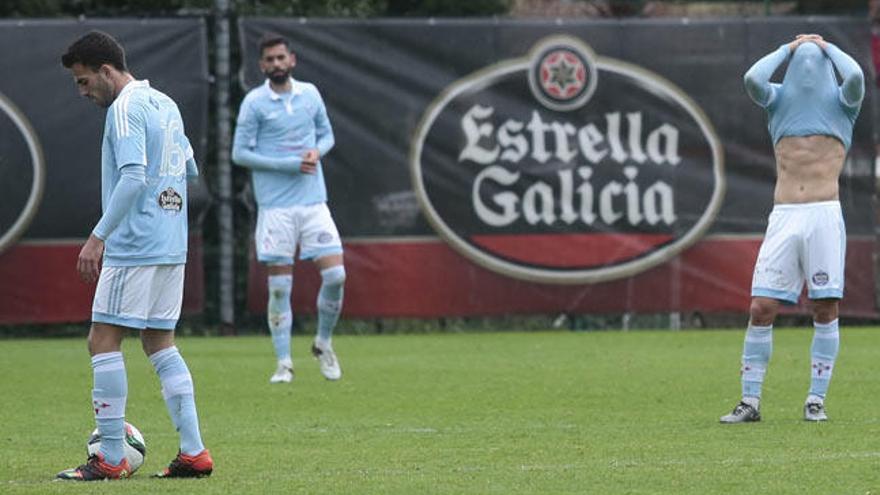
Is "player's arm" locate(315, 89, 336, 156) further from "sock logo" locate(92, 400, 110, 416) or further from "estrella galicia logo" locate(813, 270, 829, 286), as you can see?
"sock logo" locate(92, 400, 110, 416)

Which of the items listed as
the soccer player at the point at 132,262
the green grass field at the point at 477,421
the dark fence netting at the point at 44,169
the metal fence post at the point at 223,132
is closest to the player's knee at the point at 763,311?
the green grass field at the point at 477,421

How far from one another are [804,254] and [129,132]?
4.17 m

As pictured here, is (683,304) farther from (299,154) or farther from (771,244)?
(771,244)

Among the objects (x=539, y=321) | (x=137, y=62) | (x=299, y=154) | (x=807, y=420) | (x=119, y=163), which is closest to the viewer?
(x=119, y=163)

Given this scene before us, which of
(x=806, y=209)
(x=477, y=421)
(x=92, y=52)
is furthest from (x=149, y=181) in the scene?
(x=806, y=209)

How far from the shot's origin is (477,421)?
417 inches

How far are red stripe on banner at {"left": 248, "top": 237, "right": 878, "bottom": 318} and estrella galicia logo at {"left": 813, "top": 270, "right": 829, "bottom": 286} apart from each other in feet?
25.5

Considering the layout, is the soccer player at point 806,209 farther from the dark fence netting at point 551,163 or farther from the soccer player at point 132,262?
the dark fence netting at point 551,163

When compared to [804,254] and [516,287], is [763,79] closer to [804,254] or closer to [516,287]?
[804,254]

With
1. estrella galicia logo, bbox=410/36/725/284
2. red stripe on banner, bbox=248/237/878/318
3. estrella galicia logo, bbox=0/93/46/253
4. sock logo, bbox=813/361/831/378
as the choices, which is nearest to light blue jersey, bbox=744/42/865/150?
sock logo, bbox=813/361/831/378

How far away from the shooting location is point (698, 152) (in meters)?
18.3

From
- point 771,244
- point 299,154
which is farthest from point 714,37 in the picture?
point 771,244

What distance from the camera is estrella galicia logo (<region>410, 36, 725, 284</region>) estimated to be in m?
18.0

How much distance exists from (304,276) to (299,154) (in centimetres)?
442
